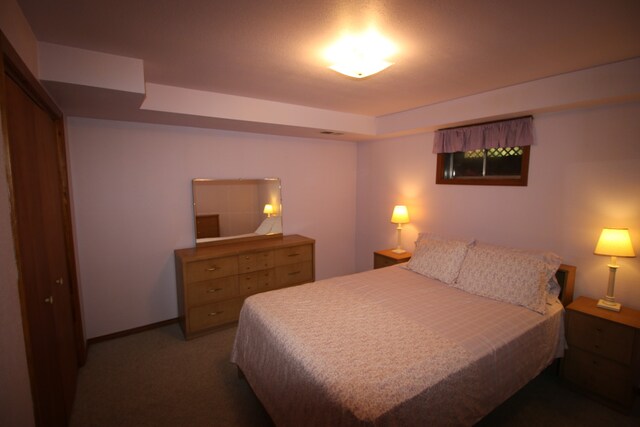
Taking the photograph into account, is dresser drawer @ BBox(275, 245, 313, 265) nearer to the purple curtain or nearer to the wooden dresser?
the wooden dresser

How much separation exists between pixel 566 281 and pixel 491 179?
3.75 feet

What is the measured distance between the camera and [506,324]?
1.97 metres

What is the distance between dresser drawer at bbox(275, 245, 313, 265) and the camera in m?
3.54

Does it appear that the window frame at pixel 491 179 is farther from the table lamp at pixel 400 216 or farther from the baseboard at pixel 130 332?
the baseboard at pixel 130 332

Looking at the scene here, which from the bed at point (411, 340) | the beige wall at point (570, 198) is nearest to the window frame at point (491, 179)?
the beige wall at point (570, 198)

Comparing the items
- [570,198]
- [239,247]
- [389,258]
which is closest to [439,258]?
[389,258]

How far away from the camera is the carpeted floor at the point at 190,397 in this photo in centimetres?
198

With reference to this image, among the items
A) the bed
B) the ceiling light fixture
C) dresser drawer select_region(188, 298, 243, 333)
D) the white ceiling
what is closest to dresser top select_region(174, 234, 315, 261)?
dresser drawer select_region(188, 298, 243, 333)

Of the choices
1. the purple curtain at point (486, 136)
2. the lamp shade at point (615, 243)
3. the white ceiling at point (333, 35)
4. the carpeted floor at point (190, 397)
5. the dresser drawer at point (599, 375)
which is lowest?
the carpeted floor at point (190, 397)

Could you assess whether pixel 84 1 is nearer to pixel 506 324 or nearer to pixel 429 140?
pixel 506 324

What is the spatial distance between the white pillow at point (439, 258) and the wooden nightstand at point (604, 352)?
857 millimetres

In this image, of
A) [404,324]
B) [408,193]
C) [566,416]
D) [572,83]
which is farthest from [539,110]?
[566,416]

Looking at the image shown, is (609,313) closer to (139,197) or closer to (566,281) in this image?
(566,281)

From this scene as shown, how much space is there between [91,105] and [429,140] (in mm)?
3395
